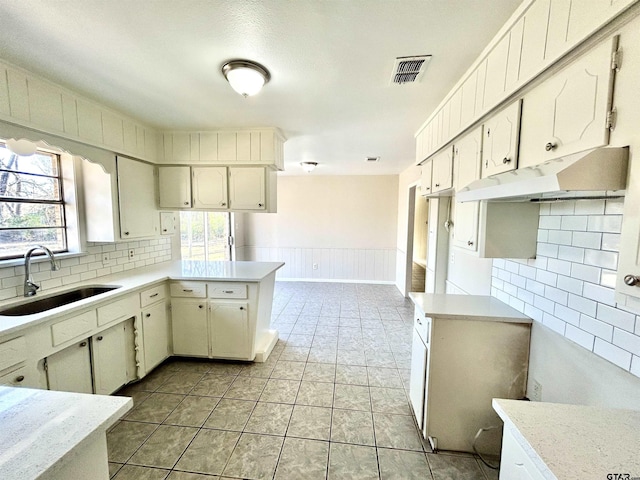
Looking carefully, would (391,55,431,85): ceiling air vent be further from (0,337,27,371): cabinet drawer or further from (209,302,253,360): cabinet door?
(0,337,27,371): cabinet drawer

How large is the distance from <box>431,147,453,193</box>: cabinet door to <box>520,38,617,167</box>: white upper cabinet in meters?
0.84

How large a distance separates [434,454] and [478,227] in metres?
1.48

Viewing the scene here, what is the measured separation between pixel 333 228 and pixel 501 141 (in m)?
4.75

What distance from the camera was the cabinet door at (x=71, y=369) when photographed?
172 cm

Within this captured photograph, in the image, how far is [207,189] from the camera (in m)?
3.03

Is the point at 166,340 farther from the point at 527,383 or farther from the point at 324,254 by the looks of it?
the point at 324,254

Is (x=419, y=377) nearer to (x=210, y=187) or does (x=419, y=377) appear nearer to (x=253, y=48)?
(x=253, y=48)

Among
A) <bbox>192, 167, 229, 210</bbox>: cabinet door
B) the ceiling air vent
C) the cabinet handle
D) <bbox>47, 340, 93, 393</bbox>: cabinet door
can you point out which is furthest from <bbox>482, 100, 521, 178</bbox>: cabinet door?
<bbox>47, 340, 93, 393</bbox>: cabinet door

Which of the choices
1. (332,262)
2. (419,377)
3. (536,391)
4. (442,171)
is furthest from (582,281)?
(332,262)

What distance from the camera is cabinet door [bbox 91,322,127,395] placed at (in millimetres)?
2014

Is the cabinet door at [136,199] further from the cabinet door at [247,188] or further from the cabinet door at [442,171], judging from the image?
the cabinet door at [442,171]

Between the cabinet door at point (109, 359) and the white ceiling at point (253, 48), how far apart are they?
1.88 m

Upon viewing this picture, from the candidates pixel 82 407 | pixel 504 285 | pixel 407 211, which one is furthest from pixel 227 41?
pixel 407 211

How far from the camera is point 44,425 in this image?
2.39ft
